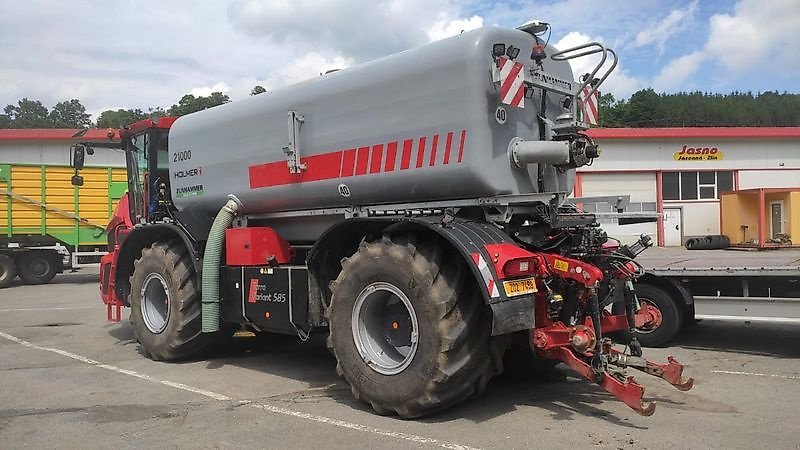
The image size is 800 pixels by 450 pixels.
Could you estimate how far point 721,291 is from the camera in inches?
320

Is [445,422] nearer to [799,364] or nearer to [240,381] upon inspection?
[240,381]

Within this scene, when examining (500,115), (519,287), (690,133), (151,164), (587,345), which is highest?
(690,133)

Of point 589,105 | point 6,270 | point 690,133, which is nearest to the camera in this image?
point 589,105

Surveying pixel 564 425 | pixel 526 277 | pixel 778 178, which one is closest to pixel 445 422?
pixel 564 425

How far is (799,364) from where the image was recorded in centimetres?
731

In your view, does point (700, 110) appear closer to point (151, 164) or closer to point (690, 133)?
point (690, 133)

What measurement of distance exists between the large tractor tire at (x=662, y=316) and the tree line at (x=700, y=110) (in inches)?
2779

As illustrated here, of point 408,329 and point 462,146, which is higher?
point 462,146

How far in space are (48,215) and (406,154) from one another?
57.6 feet

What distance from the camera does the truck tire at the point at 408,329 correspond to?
16.6 ft

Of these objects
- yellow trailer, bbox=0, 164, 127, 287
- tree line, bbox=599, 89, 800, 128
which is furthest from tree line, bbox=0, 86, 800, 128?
yellow trailer, bbox=0, 164, 127, 287

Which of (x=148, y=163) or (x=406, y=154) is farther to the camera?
(x=148, y=163)

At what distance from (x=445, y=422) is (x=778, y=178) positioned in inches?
1272

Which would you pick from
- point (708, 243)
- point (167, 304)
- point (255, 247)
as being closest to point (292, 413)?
point (255, 247)
